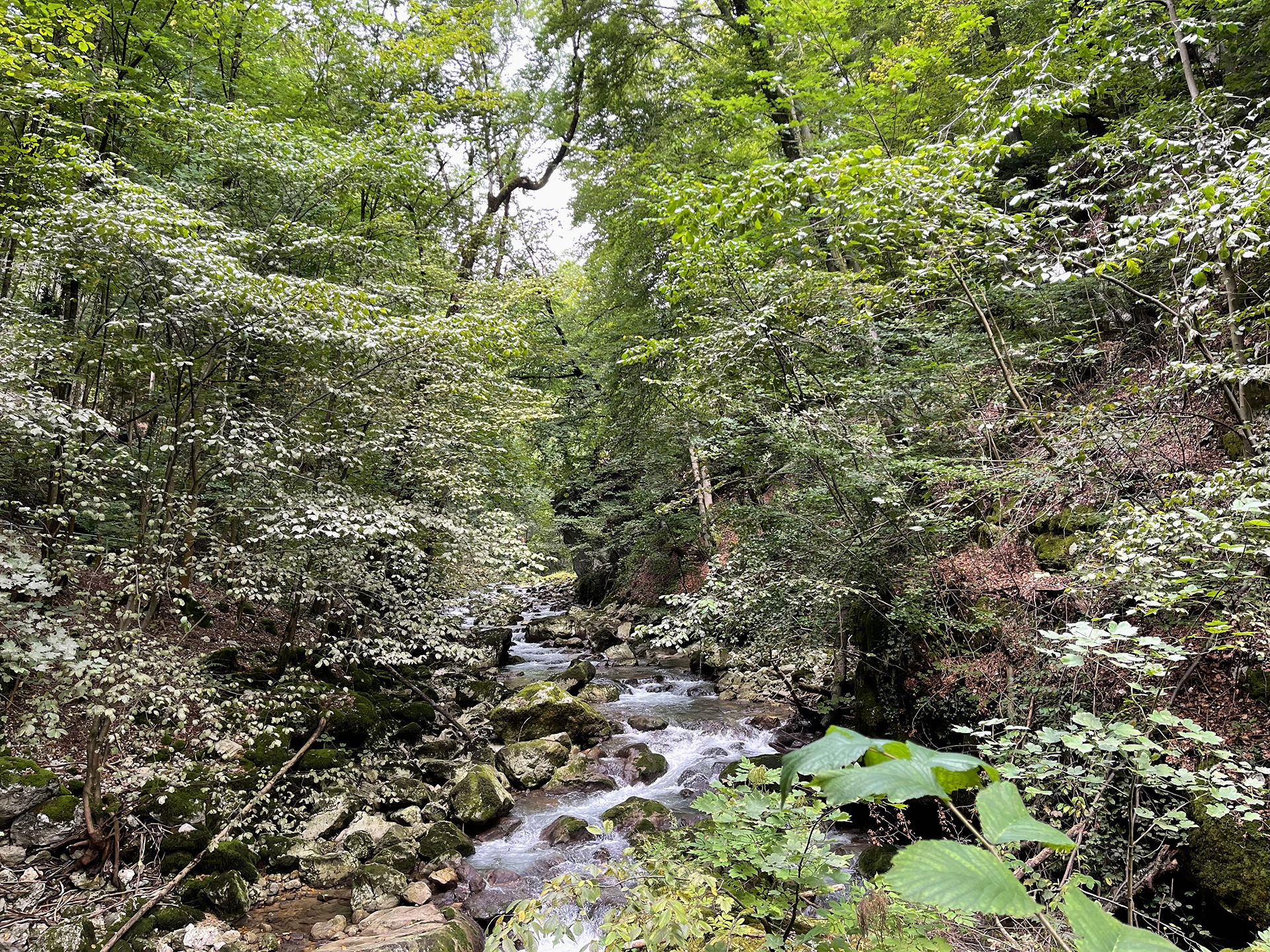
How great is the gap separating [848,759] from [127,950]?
602 cm

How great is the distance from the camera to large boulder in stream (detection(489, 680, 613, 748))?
927 centimetres

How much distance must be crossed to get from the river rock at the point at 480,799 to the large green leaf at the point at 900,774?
741cm

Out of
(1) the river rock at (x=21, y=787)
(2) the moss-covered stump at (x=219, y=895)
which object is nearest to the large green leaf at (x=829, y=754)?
(2) the moss-covered stump at (x=219, y=895)

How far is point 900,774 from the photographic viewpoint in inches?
33.5

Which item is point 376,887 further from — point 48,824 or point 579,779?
point 579,779

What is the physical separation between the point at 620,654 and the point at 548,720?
218 inches

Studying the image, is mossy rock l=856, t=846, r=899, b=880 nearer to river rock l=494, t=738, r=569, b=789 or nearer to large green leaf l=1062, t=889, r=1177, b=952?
river rock l=494, t=738, r=569, b=789

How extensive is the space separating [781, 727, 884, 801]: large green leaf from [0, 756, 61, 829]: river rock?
7174mm

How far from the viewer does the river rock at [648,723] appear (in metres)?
9.63

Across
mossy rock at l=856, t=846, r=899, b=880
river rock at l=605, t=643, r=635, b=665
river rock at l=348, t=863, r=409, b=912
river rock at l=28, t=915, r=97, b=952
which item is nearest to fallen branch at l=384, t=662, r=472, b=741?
river rock at l=348, t=863, r=409, b=912

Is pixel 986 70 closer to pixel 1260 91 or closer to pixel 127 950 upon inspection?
pixel 1260 91

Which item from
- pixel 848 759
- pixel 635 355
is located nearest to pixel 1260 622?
pixel 848 759

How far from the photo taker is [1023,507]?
18.2 ft

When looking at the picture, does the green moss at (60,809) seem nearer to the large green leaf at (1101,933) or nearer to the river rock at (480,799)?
the river rock at (480,799)
